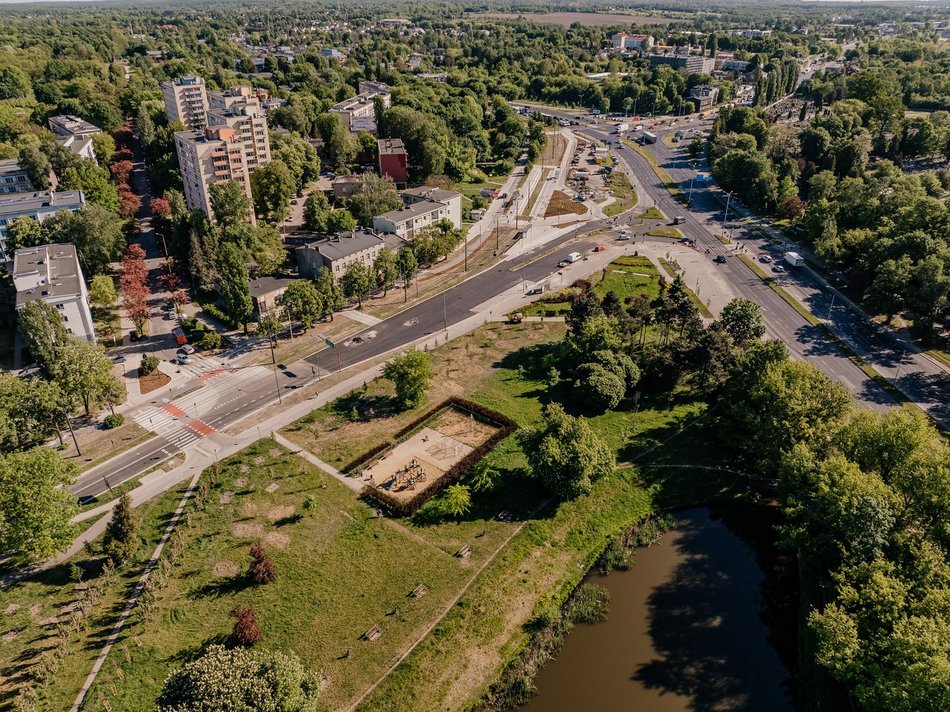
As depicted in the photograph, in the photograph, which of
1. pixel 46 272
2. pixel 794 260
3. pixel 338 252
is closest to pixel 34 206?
pixel 46 272

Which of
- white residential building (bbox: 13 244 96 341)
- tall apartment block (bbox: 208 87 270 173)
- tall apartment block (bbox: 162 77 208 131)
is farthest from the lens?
tall apartment block (bbox: 162 77 208 131)

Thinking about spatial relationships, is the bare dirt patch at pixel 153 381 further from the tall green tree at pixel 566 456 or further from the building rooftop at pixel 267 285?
the tall green tree at pixel 566 456

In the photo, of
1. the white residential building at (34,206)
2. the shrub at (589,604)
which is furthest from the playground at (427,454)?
the white residential building at (34,206)

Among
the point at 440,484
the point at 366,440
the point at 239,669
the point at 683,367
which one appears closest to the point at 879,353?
the point at 683,367

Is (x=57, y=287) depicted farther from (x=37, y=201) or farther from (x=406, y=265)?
(x=406, y=265)

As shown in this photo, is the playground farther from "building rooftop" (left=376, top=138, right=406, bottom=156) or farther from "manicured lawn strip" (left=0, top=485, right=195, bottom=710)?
"building rooftop" (left=376, top=138, right=406, bottom=156)

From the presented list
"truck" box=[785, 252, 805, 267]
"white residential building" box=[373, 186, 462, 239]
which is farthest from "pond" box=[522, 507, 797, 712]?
"white residential building" box=[373, 186, 462, 239]

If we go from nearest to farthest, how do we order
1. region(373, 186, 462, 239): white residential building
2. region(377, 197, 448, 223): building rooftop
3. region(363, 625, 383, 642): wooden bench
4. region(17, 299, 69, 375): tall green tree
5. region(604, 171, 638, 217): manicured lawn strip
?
region(363, 625, 383, 642): wooden bench → region(17, 299, 69, 375): tall green tree → region(373, 186, 462, 239): white residential building → region(377, 197, 448, 223): building rooftop → region(604, 171, 638, 217): manicured lawn strip
